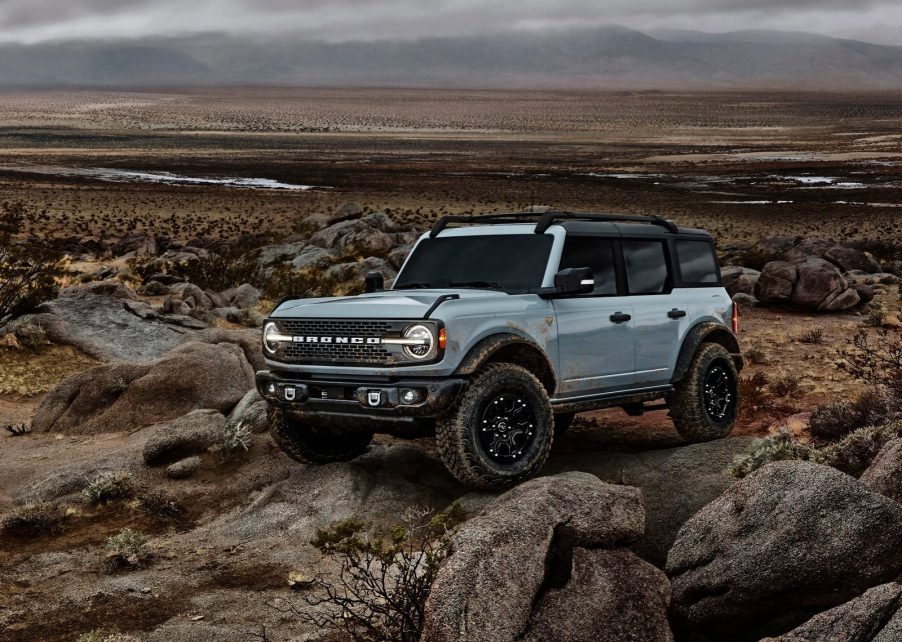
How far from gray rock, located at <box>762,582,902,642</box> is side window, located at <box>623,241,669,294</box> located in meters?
5.61

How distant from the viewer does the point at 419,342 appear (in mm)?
8094

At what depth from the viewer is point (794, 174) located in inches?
3009

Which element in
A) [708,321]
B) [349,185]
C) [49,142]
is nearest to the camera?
[708,321]

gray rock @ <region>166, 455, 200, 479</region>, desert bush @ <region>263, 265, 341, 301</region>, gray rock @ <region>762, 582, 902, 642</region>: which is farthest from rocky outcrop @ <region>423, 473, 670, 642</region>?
desert bush @ <region>263, 265, 341, 301</region>

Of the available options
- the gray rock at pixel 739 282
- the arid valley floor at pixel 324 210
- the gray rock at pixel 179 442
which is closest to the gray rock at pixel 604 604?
the arid valley floor at pixel 324 210

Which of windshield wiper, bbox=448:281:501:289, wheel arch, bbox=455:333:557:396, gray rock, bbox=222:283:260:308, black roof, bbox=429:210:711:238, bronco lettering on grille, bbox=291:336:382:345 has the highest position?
black roof, bbox=429:210:711:238

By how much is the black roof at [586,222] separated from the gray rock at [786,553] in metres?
3.93

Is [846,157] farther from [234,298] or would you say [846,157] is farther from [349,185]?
[234,298]

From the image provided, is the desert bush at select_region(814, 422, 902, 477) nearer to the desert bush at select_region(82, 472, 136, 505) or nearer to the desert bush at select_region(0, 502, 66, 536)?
the desert bush at select_region(82, 472, 136, 505)

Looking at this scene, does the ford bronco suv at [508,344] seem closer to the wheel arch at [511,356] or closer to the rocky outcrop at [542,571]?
the wheel arch at [511,356]

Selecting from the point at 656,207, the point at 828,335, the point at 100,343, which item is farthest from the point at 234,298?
the point at 656,207

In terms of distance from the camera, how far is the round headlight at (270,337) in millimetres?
9008

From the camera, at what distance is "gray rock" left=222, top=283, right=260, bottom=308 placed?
924 inches

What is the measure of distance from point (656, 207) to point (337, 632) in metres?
51.0
